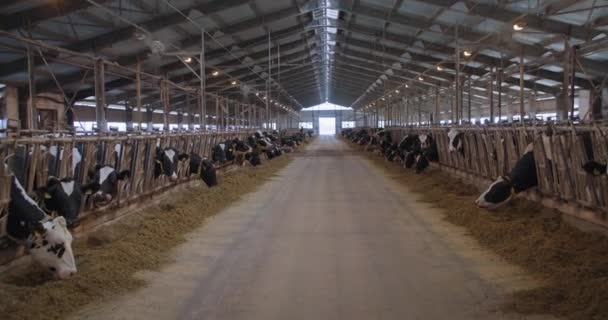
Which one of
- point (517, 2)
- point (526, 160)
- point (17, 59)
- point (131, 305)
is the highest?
point (517, 2)

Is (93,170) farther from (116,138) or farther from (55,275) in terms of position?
(55,275)

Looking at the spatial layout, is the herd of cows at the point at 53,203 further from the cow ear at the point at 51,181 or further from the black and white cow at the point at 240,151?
the black and white cow at the point at 240,151

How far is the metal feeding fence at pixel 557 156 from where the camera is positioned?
7.80 m

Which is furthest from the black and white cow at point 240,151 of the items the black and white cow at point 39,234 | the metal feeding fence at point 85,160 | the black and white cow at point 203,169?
the black and white cow at point 39,234

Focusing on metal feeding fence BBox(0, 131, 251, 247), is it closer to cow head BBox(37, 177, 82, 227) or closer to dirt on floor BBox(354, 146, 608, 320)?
cow head BBox(37, 177, 82, 227)

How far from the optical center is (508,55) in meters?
24.3

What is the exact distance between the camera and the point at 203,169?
1408cm

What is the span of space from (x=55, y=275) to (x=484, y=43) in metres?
16.3

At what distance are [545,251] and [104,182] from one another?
611 cm

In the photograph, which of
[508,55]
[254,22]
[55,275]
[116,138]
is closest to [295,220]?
[116,138]

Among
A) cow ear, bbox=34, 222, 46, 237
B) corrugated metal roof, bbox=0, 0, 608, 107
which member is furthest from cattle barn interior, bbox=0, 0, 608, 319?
corrugated metal roof, bbox=0, 0, 608, 107

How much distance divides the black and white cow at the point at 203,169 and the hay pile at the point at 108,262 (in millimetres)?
2137

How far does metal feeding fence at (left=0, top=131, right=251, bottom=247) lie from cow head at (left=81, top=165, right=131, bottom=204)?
0.52ft

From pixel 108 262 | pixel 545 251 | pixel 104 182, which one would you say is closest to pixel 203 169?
pixel 104 182
